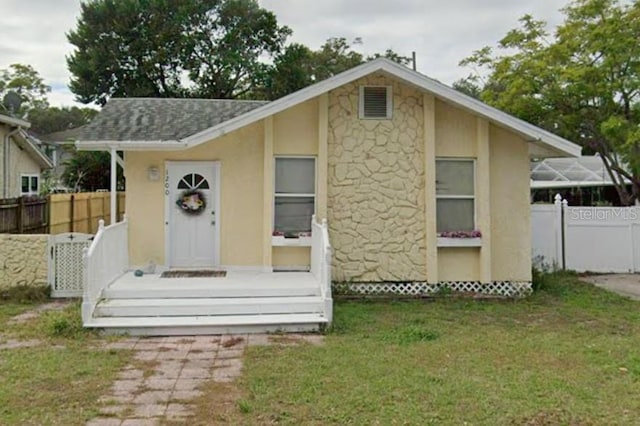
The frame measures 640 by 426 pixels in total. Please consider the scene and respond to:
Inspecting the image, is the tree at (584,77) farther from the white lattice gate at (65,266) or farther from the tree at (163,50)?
the tree at (163,50)

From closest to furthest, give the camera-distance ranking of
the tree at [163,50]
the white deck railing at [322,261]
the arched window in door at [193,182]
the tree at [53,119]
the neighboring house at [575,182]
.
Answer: the white deck railing at [322,261] < the arched window in door at [193,182] < the neighboring house at [575,182] < the tree at [163,50] < the tree at [53,119]

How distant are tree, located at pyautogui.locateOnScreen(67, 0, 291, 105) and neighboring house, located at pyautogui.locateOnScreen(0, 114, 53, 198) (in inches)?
286

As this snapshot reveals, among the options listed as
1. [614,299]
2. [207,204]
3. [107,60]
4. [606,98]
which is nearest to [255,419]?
[207,204]

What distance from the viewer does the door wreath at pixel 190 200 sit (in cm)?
973

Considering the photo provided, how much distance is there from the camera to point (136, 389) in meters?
4.98

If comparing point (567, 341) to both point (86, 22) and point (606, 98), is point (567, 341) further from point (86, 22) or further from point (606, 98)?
point (86, 22)

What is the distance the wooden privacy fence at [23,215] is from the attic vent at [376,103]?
8.40 m

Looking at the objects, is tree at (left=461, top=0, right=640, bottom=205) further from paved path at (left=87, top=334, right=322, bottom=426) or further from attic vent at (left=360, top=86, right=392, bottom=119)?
paved path at (left=87, top=334, right=322, bottom=426)

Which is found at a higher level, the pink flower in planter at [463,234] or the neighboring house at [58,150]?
the neighboring house at [58,150]

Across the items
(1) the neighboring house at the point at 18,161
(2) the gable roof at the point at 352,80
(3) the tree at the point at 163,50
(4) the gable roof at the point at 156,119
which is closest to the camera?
(2) the gable roof at the point at 352,80

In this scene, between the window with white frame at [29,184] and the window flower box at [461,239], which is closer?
the window flower box at [461,239]

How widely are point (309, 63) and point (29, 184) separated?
18627 mm

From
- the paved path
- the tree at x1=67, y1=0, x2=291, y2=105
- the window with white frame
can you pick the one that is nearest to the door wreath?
the paved path

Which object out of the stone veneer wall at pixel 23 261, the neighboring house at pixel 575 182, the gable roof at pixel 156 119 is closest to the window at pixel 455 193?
the gable roof at pixel 156 119
